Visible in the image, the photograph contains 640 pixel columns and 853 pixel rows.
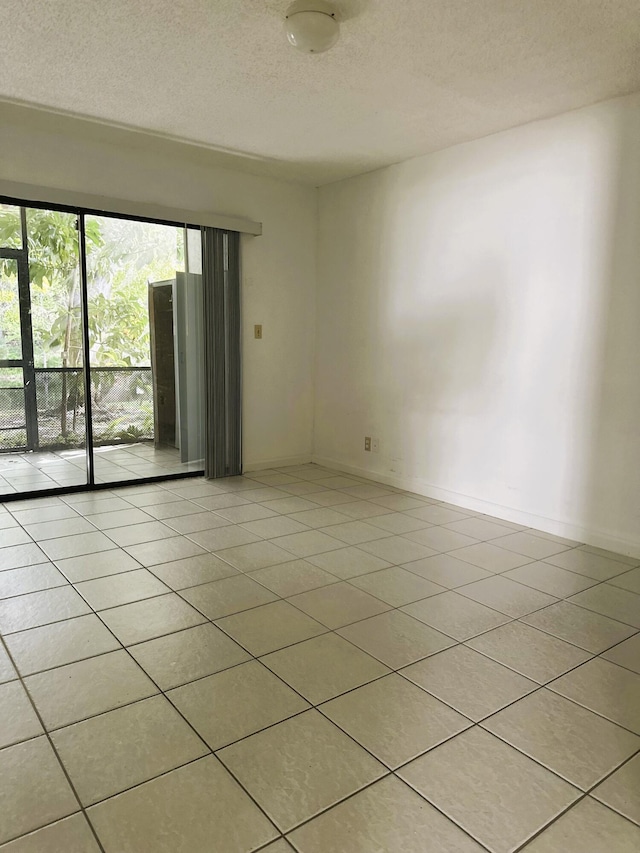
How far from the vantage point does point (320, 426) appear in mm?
5438

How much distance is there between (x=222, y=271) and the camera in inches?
186

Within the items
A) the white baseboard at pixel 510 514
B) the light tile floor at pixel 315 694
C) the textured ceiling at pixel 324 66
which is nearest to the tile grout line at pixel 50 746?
the light tile floor at pixel 315 694

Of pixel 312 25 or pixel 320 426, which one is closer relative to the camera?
pixel 312 25

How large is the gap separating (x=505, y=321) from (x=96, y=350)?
2.90 meters

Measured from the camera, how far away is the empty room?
1.59 metres

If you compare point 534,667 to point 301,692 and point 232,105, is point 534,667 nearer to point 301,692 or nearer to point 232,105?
point 301,692

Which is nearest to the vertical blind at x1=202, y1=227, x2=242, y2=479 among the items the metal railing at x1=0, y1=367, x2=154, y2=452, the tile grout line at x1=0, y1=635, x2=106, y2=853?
the metal railing at x1=0, y1=367, x2=154, y2=452

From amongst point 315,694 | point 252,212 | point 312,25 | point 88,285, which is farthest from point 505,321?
point 88,285

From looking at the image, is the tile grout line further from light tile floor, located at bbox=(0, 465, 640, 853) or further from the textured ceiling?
the textured ceiling

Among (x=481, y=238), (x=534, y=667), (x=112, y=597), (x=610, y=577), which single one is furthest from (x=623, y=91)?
(x=112, y=597)

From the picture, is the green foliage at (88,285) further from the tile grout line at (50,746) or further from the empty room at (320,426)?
the tile grout line at (50,746)

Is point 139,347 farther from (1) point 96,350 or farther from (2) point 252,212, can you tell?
(2) point 252,212

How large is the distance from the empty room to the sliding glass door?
0.02m

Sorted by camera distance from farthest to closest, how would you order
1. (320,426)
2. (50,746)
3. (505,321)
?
(320,426) → (505,321) → (50,746)
